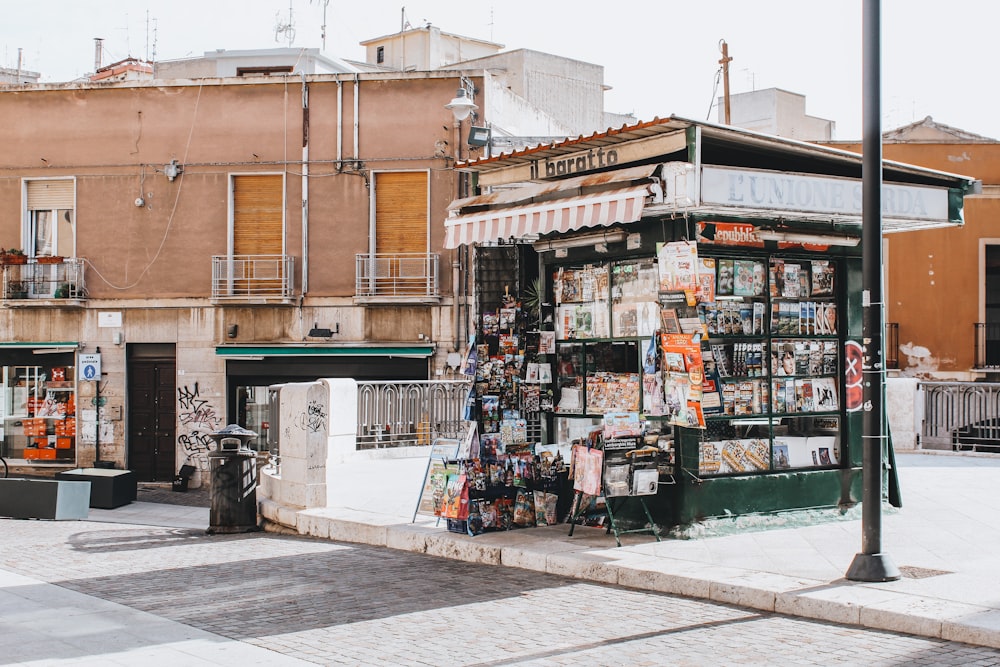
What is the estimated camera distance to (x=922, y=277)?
2641 centimetres

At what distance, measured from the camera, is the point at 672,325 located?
9.44 m

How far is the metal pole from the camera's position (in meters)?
7.77

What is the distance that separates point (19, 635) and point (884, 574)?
601 cm

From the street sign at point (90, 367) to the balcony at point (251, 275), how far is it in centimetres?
339

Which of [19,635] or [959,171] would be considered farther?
[959,171]

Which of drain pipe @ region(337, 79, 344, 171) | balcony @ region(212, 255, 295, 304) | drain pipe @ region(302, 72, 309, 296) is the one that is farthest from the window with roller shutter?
drain pipe @ region(337, 79, 344, 171)

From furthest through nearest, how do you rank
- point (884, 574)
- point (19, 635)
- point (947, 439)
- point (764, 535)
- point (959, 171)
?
point (959, 171), point (947, 439), point (764, 535), point (884, 574), point (19, 635)

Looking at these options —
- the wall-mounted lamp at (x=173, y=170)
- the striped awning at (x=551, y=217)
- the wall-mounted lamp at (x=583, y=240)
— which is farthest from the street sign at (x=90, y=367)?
the wall-mounted lamp at (x=583, y=240)

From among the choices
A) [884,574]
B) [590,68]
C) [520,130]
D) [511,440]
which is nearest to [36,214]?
[520,130]

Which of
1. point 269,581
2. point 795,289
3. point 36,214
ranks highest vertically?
point 36,214

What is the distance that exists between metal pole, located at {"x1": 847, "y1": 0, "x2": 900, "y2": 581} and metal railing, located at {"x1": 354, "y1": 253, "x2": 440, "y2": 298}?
1767 centimetres

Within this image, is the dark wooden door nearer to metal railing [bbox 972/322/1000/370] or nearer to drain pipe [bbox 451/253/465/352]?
drain pipe [bbox 451/253/465/352]

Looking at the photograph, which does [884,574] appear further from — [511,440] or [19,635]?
[19,635]

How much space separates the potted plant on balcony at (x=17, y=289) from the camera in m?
26.4
